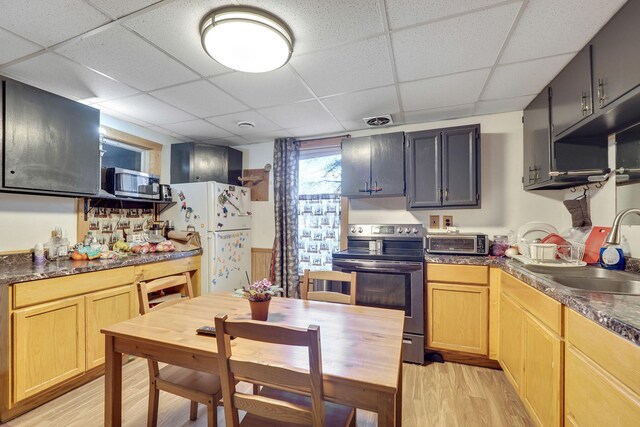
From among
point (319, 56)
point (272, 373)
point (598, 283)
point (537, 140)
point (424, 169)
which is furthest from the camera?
point (424, 169)

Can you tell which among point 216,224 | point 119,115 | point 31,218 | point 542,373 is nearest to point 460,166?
point 542,373

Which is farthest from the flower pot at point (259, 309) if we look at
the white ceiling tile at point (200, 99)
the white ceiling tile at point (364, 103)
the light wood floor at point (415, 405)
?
the white ceiling tile at point (364, 103)

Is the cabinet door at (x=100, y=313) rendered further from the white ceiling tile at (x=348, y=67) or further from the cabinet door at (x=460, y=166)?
the cabinet door at (x=460, y=166)

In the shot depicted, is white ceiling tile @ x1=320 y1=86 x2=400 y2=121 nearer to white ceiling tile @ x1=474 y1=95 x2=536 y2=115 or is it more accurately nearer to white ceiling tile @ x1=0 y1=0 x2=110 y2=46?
white ceiling tile @ x1=474 y1=95 x2=536 y2=115

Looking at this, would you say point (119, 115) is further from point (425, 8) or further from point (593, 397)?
point (593, 397)

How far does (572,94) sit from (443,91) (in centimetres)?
82

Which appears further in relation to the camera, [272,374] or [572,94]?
[572,94]

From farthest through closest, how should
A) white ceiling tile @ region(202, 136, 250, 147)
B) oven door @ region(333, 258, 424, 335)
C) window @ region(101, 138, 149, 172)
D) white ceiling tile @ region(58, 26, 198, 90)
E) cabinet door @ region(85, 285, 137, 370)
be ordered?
white ceiling tile @ region(202, 136, 250, 147) < window @ region(101, 138, 149, 172) < oven door @ region(333, 258, 424, 335) < cabinet door @ region(85, 285, 137, 370) < white ceiling tile @ region(58, 26, 198, 90)

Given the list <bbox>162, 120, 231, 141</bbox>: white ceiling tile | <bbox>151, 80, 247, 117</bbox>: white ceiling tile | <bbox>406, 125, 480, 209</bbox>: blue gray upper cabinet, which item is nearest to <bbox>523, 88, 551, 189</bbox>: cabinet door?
<bbox>406, 125, 480, 209</bbox>: blue gray upper cabinet

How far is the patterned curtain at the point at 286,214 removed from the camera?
352 cm

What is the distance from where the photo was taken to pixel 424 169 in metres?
2.79

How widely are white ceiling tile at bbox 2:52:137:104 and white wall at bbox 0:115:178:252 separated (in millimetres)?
567

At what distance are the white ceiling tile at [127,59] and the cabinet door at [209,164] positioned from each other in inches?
51.5

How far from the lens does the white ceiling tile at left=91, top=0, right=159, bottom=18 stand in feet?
4.51
